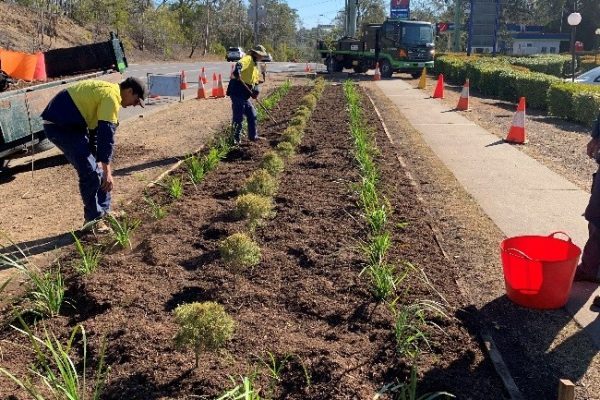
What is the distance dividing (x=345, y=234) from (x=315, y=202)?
976 mm

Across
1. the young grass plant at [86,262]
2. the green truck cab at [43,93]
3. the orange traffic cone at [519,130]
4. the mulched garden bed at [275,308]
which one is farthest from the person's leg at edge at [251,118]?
the young grass plant at [86,262]

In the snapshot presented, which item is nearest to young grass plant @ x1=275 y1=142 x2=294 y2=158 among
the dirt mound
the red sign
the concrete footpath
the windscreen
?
the concrete footpath

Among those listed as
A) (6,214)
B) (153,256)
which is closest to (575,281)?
(153,256)

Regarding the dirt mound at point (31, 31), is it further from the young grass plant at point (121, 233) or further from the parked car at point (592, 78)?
the young grass plant at point (121, 233)

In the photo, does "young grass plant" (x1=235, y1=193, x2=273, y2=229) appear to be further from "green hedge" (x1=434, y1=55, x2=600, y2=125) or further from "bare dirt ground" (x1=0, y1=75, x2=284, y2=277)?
"green hedge" (x1=434, y1=55, x2=600, y2=125)

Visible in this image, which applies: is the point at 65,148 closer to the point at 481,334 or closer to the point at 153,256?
the point at 153,256

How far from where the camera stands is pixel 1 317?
3.64 meters

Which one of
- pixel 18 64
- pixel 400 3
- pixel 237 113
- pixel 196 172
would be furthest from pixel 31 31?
pixel 196 172

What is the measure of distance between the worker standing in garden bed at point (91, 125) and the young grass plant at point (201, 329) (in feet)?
7.08

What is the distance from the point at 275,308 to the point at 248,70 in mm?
5694

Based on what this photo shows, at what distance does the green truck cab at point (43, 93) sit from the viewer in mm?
6613

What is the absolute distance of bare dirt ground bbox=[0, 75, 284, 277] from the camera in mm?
5539

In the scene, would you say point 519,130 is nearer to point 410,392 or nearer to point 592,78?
A: point 410,392

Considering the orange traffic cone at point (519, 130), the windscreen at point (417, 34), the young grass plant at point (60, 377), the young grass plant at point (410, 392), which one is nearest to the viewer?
the young grass plant at point (60, 377)
